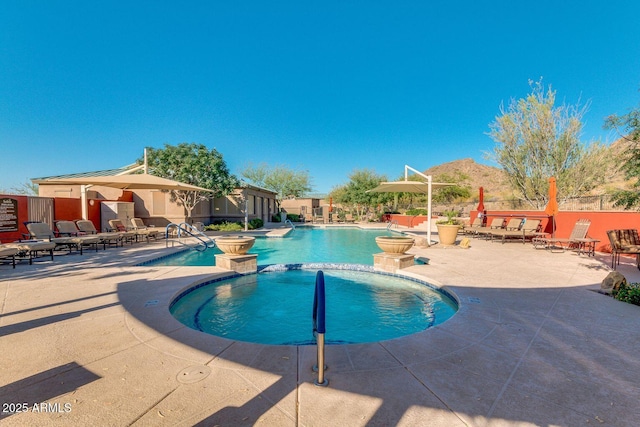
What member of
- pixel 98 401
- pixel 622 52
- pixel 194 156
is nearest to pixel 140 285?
pixel 98 401

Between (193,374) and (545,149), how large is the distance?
17.7 m

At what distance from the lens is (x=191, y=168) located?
50.2ft

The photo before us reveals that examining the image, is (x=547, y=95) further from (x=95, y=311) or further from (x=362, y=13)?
(x=95, y=311)

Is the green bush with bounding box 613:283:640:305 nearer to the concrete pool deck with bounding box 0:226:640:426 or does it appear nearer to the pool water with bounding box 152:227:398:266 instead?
the concrete pool deck with bounding box 0:226:640:426

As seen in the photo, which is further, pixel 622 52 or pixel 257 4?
pixel 622 52

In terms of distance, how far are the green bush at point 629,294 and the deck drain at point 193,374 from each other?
19.0 feet

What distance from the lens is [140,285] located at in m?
5.15

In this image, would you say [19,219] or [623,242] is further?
[19,219]

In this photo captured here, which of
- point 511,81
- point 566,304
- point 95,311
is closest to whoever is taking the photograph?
point 95,311

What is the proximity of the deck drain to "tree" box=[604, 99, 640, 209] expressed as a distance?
6.95 m

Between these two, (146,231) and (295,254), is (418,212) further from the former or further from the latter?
(146,231)

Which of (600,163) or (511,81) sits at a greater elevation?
(511,81)

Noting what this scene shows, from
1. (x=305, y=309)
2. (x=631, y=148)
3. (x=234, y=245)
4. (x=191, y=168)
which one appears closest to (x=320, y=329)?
(x=305, y=309)

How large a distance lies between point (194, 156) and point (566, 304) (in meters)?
16.0
